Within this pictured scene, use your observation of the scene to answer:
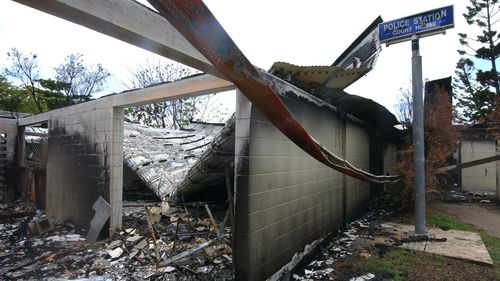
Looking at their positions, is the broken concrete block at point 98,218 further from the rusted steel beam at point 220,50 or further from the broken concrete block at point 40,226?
the rusted steel beam at point 220,50

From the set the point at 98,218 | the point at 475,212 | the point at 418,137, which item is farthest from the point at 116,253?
the point at 475,212

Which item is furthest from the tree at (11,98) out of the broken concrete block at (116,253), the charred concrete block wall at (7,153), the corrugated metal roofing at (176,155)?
the broken concrete block at (116,253)

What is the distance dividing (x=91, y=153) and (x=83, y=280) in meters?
2.62

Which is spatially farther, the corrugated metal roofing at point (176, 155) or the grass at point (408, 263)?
the corrugated metal roofing at point (176, 155)

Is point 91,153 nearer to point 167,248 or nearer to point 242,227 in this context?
point 167,248

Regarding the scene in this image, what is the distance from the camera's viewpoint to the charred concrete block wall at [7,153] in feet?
27.2

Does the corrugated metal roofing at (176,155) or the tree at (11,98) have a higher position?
the tree at (11,98)

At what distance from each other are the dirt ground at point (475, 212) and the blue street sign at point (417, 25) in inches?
165

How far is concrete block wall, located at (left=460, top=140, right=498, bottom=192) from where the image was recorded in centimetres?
1263

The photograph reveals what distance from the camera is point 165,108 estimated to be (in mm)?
22219

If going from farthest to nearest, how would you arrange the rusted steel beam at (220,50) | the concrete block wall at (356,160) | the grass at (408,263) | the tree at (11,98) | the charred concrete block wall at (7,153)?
the tree at (11,98) < the charred concrete block wall at (7,153) < the concrete block wall at (356,160) < the grass at (408,263) < the rusted steel beam at (220,50)

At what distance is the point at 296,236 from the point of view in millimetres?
4250

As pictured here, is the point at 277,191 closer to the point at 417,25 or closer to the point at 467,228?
the point at 417,25

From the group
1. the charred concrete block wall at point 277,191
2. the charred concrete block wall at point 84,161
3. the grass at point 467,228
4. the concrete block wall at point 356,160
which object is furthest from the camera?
the concrete block wall at point 356,160
